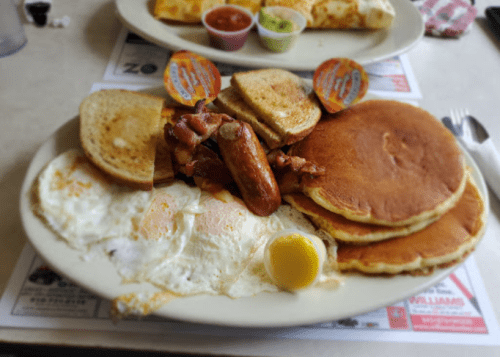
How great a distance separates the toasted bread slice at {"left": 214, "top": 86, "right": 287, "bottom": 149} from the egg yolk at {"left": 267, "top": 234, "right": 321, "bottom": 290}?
0.57 metres

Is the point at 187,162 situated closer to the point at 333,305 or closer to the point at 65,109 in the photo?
the point at 333,305

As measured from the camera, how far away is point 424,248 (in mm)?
1333

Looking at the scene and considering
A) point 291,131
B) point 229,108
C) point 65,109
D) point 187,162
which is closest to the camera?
point 187,162

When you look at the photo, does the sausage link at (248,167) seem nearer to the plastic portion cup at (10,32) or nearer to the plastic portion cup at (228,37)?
the plastic portion cup at (228,37)

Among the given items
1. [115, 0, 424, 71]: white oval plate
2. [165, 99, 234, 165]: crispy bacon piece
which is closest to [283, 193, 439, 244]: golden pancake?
[165, 99, 234, 165]: crispy bacon piece

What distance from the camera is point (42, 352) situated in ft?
4.11

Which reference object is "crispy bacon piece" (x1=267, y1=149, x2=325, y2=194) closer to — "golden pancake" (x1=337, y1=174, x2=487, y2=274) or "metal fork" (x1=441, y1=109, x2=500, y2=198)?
"golden pancake" (x1=337, y1=174, x2=487, y2=274)

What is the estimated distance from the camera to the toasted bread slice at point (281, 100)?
166cm

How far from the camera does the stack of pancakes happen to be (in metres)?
1.34

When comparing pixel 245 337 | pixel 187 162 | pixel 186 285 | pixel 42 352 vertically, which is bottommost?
pixel 42 352

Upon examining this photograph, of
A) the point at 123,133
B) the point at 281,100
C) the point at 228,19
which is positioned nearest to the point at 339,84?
the point at 281,100

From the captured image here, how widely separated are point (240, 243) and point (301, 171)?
0.40 m

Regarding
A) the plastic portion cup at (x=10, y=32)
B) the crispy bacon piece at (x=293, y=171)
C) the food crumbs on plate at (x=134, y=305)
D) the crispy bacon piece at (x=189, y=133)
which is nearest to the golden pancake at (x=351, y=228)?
the crispy bacon piece at (x=293, y=171)

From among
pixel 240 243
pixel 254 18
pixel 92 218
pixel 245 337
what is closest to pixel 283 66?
pixel 254 18
